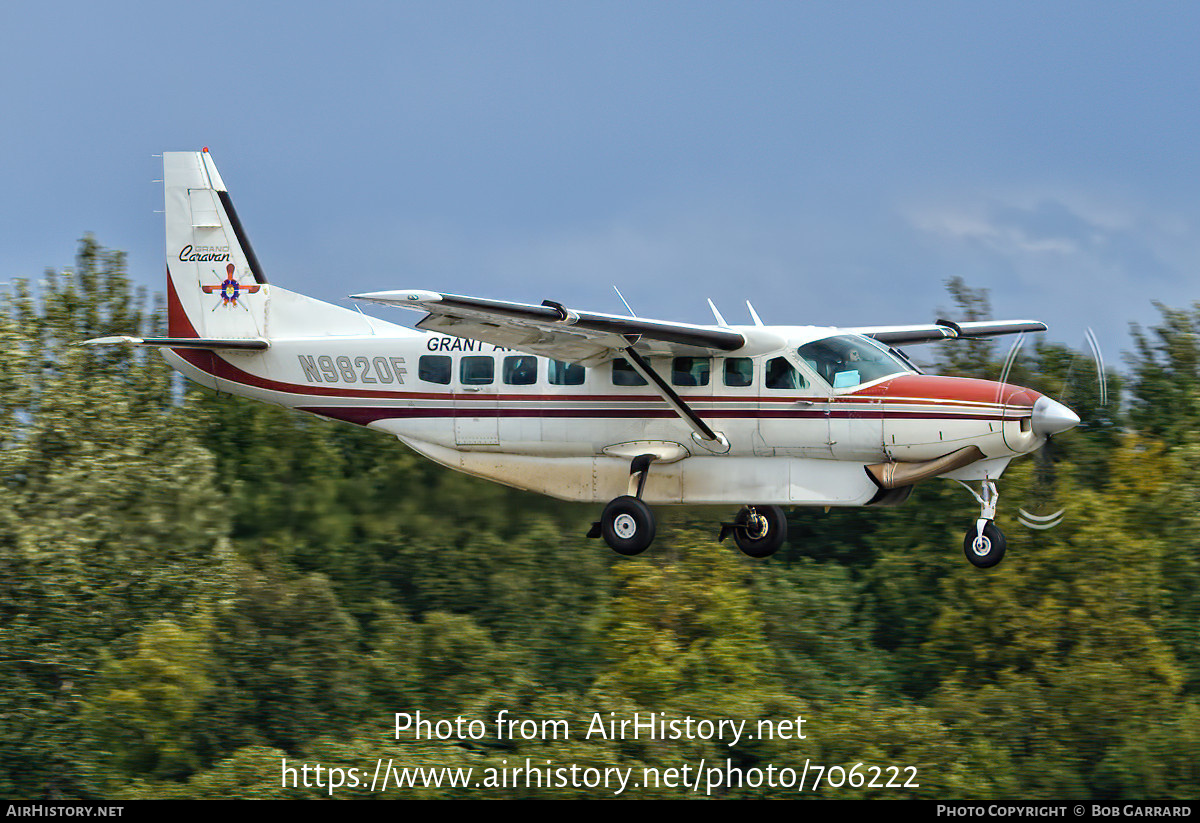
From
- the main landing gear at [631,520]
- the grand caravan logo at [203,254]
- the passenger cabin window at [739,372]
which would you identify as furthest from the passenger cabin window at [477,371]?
the grand caravan logo at [203,254]

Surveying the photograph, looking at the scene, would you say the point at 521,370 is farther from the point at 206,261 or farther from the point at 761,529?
the point at 206,261

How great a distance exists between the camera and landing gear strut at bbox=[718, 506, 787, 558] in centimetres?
2217

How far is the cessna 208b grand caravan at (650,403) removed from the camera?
1969 centimetres

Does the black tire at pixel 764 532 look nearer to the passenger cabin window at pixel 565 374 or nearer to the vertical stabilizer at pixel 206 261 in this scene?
the passenger cabin window at pixel 565 374

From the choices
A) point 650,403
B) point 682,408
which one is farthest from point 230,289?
point 682,408

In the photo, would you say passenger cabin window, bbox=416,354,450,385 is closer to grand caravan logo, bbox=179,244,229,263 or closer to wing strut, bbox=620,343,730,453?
wing strut, bbox=620,343,730,453

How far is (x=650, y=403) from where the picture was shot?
69.3 feet

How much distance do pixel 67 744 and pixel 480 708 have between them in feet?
36.4

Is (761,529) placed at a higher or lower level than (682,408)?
lower

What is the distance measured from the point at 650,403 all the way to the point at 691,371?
0.72 meters

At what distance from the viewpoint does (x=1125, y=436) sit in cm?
4528

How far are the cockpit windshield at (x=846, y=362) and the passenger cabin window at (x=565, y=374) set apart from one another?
3136mm
